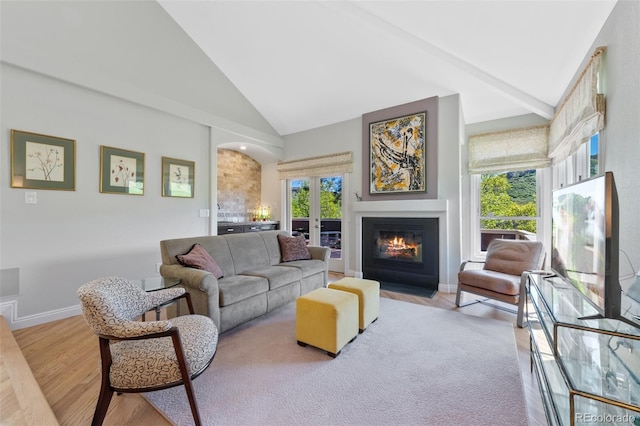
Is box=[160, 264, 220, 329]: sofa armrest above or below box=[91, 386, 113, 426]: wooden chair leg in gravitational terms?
above

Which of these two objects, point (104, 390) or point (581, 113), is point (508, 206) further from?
point (104, 390)

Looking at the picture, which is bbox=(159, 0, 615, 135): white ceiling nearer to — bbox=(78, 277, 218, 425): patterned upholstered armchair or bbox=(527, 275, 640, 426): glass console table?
bbox=(527, 275, 640, 426): glass console table

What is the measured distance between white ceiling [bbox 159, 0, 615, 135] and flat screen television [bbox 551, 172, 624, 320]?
1652mm

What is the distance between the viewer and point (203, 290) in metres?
2.24

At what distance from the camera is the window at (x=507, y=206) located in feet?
13.2

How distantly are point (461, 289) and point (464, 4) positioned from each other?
2.96 meters

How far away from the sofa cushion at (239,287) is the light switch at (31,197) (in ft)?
7.01

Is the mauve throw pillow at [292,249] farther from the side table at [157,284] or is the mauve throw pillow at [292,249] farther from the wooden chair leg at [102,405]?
the wooden chair leg at [102,405]

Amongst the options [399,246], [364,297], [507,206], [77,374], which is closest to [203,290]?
[77,374]

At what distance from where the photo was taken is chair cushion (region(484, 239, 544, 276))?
3.14 metres

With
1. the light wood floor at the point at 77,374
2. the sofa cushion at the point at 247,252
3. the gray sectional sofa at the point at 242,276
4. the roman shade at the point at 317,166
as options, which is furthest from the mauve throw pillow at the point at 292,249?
the light wood floor at the point at 77,374

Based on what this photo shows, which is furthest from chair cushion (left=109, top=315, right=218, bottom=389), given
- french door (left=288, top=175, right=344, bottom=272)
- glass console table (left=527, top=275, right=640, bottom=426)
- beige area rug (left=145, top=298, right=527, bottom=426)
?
french door (left=288, top=175, right=344, bottom=272)

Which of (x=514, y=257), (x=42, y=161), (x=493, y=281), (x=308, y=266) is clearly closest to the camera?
(x=42, y=161)

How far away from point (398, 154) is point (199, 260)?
3309 millimetres
